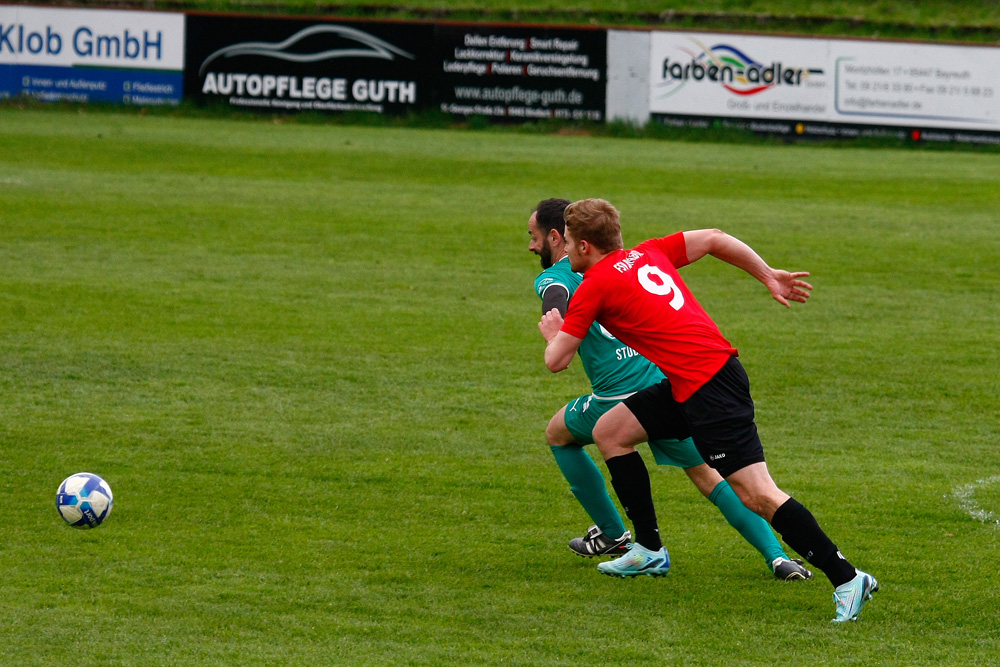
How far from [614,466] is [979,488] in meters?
2.59

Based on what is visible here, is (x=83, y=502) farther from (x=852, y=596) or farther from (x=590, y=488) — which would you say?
(x=852, y=596)

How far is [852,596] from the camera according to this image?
510 cm

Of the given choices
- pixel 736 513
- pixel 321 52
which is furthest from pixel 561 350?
pixel 321 52

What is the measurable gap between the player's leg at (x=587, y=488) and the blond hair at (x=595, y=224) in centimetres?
96

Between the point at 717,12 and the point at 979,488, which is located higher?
the point at 717,12

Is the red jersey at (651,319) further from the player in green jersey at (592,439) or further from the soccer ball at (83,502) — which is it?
the soccer ball at (83,502)

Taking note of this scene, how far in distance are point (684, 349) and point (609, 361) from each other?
28.0 inches

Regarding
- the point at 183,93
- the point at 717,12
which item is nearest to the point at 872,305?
the point at 183,93

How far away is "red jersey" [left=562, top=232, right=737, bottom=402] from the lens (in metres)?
5.26

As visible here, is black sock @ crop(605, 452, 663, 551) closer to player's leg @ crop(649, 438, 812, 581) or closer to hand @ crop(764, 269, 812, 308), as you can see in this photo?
player's leg @ crop(649, 438, 812, 581)

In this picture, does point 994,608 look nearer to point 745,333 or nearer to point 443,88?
point 745,333

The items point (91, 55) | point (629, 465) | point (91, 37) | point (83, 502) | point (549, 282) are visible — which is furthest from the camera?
point (91, 55)

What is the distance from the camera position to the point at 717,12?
115ft

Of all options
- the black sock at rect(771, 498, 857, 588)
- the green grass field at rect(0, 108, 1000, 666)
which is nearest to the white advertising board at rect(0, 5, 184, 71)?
the green grass field at rect(0, 108, 1000, 666)
